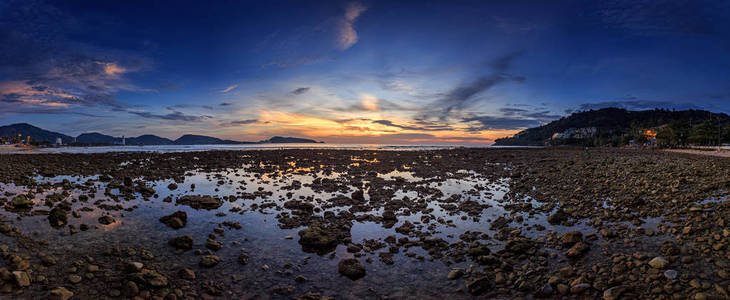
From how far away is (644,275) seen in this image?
6.46 m

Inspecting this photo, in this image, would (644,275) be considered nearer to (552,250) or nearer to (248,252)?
(552,250)

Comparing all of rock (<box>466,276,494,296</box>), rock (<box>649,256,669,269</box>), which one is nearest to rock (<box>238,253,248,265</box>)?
rock (<box>466,276,494,296</box>)

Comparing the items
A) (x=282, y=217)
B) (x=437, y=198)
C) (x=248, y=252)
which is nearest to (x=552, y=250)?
(x=437, y=198)

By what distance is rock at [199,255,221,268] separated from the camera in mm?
7867

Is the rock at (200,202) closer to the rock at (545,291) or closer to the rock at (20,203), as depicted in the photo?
the rock at (20,203)

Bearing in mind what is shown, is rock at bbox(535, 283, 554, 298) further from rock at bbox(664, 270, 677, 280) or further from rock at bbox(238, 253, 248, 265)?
rock at bbox(238, 253, 248, 265)

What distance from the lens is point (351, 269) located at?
24.6 feet

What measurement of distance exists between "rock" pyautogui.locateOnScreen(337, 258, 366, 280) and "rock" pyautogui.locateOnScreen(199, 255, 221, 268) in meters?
3.49

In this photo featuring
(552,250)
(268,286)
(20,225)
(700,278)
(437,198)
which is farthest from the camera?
(437,198)

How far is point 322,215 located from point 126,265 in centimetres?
713

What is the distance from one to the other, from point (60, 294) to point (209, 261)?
9.31 ft

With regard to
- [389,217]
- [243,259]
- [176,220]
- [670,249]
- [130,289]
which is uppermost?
[670,249]

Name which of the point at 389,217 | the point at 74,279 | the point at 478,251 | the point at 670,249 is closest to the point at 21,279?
the point at 74,279

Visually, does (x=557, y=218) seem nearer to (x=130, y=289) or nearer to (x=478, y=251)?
(x=478, y=251)
